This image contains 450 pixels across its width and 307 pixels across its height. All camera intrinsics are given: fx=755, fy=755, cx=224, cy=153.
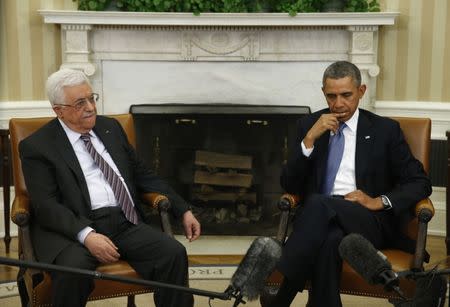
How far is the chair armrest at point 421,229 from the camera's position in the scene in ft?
A: 9.68

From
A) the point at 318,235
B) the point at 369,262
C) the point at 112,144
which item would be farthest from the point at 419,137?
the point at 369,262

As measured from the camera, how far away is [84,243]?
9.39 feet

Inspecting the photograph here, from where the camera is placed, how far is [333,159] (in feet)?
10.7

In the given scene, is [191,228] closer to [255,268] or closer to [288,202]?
[288,202]

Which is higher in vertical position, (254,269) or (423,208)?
(254,269)

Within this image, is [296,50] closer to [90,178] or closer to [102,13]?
[102,13]

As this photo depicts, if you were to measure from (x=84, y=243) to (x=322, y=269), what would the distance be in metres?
0.91

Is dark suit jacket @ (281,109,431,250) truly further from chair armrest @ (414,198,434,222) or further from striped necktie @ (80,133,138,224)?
striped necktie @ (80,133,138,224)

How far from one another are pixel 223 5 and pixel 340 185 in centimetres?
199

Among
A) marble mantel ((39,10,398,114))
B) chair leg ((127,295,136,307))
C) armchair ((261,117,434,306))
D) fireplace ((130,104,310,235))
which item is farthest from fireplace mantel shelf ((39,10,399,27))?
chair leg ((127,295,136,307))

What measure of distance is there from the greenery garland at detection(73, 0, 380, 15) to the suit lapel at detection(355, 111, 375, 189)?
1.67 meters

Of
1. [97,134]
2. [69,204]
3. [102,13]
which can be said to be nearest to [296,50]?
[102,13]

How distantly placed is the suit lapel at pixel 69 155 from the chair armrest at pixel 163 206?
31cm

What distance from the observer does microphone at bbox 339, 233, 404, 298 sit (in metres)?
1.69
